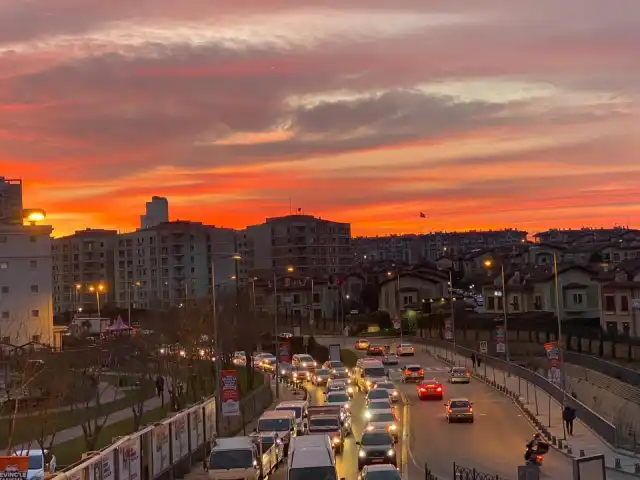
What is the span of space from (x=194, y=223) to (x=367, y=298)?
3909 centimetres

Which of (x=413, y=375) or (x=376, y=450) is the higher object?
(x=376, y=450)

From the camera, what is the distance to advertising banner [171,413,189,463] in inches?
1235

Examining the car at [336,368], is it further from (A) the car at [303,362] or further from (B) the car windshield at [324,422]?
(B) the car windshield at [324,422]

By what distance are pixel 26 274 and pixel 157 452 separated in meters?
67.8

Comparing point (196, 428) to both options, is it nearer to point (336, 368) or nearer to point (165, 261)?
point (336, 368)

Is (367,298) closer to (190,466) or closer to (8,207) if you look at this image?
(8,207)

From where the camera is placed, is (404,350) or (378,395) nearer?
(378,395)

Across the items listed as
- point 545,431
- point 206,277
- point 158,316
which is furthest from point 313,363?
point 206,277

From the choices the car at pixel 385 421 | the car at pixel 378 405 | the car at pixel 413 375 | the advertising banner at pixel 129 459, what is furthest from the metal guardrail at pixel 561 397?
the advertising banner at pixel 129 459

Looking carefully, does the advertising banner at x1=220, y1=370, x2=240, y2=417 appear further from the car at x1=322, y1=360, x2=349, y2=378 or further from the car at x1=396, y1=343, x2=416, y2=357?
the car at x1=396, y1=343, x2=416, y2=357

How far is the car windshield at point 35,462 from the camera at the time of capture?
1131 inches

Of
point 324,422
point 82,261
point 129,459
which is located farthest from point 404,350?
point 82,261

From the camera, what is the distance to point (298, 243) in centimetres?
19362

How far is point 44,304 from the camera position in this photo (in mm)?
93125
